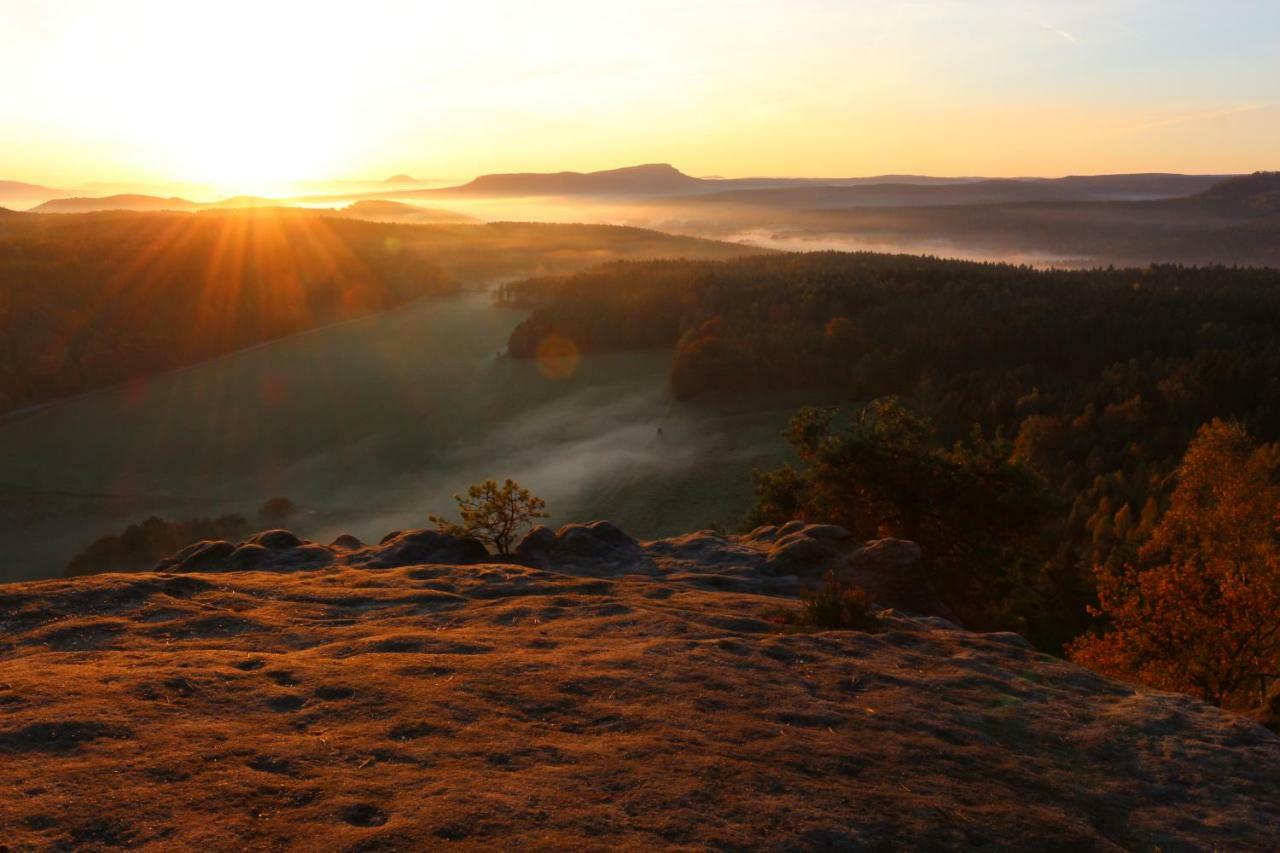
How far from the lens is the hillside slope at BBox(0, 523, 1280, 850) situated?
8.66 metres

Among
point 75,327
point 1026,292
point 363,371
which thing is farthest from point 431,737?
point 75,327

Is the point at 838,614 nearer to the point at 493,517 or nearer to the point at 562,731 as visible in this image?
the point at 562,731

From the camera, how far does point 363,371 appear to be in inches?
3255

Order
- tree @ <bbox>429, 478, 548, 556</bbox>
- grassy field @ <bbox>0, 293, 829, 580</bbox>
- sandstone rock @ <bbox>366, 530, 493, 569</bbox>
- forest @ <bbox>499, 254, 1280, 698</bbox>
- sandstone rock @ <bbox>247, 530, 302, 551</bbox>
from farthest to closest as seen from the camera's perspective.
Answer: grassy field @ <bbox>0, 293, 829, 580</bbox> → forest @ <bbox>499, 254, 1280, 698</bbox> → tree @ <bbox>429, 478, 548, 556</bbox> → sandstone rock @ <bbox>247, 530, 302, 551</bbox> → sandstone rock @ <bbox>366, 530, 493, 569</bbox>

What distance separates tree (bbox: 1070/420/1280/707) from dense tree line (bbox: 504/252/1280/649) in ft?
8.94

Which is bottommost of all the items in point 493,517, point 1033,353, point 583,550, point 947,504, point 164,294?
point 583,550

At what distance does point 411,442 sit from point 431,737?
5422 centimetres

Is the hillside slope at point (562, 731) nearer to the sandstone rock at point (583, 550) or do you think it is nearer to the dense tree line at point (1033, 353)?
the sandstone rock at point (583, 550)

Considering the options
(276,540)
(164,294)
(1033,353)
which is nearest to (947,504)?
(276,540)

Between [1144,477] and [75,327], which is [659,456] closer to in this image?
[1144,477]

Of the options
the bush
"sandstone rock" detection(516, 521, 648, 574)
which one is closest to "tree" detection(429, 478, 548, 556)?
"sandstone rock" detection(516, 521, 648, 574)

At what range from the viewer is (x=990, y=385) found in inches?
2154

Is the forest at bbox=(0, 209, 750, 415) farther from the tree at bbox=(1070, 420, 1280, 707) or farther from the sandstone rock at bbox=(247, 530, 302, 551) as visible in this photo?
the tree at bbox=(1070, 420, 1280, 707)

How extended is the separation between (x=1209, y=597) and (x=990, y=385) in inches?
1364
